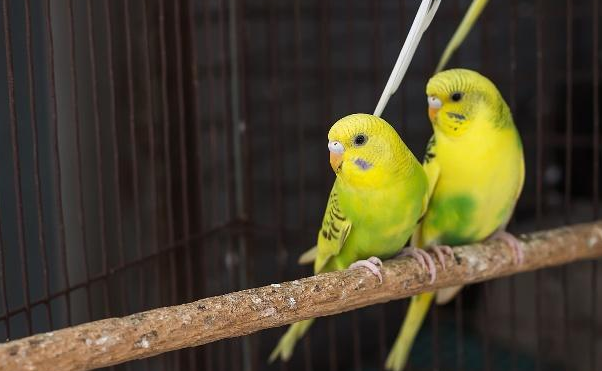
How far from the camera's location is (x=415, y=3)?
10.5 feet

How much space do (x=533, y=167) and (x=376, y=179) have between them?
2450 millimetres

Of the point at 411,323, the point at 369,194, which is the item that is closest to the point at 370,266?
the point at 369,194

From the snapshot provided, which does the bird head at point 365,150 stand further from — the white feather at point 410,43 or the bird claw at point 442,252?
the bird claw at point 442,252

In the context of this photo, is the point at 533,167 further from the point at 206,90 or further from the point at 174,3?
the point at 174,3

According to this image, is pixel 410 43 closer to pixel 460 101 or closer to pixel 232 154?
pixel 460 101

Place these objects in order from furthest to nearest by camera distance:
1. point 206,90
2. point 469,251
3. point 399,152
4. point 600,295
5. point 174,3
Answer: point 600,295, point 206,90, point 174,3, point 469,251, point 399,152

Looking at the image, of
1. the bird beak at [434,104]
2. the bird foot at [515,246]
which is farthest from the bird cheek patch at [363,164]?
the bird foot at [515,246]


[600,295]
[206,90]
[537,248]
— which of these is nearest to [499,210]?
[537,248]

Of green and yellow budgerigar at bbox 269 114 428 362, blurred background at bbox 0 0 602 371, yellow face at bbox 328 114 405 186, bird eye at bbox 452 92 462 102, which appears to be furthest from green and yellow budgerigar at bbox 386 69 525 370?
blurred background at bbox 0 0 602 371

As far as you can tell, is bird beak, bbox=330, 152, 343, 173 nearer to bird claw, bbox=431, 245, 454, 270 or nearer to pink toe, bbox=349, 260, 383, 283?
pink toe, bbox=349, 260, 383, 283

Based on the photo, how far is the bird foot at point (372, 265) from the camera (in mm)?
1661

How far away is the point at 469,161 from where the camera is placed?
1864mm

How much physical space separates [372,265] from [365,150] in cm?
25

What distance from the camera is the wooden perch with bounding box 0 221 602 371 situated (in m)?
1.23
